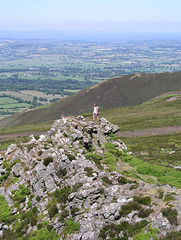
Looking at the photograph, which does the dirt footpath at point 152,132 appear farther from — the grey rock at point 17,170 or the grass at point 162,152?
the grey rock at point 17,170

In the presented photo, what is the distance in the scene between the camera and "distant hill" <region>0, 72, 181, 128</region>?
5502 inches

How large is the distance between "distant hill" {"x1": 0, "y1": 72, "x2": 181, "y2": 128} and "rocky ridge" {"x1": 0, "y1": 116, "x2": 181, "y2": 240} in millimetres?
107312

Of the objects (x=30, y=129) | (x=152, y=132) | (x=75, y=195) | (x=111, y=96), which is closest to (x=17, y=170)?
(x=75, y=195)

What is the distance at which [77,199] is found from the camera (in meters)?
19.3

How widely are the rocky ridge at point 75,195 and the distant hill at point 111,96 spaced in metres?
107

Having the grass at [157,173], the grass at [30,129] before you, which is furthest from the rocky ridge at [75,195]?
the grass at [30,129]

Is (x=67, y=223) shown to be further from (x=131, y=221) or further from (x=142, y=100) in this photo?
(x=142, y=100)

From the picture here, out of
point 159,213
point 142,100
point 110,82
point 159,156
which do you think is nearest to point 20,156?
point 159,213

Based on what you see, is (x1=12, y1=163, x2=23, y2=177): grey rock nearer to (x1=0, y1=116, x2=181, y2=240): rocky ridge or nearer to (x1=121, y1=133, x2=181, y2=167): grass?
(x1=0, y1=116, x2=181, y2=240): rocky ridge

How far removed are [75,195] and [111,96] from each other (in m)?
133

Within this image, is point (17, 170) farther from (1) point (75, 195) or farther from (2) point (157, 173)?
(2) point (157, 173)

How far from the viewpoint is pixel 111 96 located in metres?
151

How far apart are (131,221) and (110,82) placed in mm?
152877

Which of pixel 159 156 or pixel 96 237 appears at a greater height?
pixel 96 237
